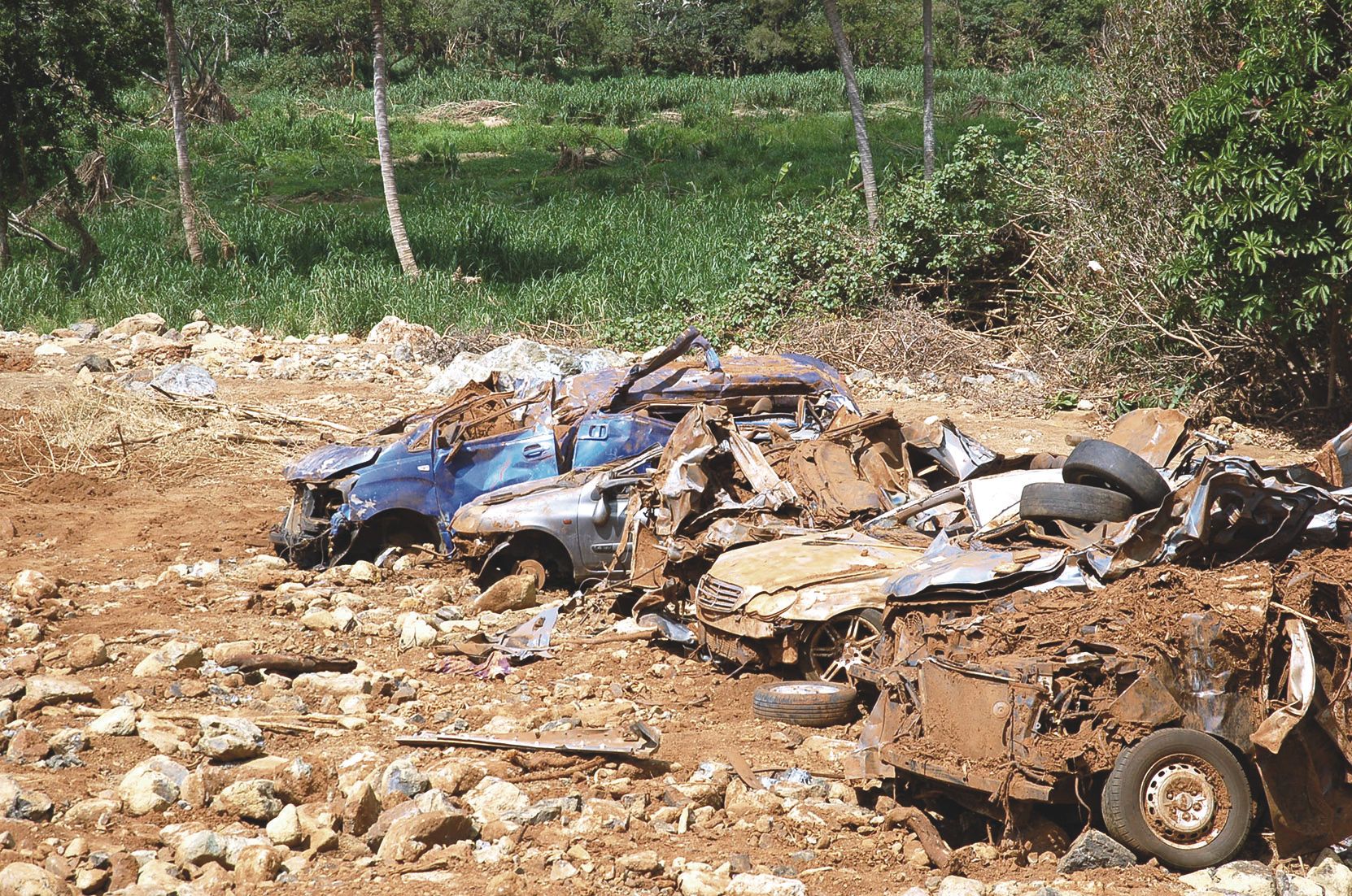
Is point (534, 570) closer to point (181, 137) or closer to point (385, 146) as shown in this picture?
point (385, 146)

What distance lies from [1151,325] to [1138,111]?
2548 mm

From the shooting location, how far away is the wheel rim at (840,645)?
619 cm

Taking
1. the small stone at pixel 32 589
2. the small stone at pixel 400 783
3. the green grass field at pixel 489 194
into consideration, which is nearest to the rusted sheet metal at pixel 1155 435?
the small stone at pixel 400 783

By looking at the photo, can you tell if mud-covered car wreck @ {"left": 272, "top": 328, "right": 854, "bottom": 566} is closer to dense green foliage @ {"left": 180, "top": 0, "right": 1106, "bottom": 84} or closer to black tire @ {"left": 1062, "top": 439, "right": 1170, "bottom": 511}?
black tire @ {"left": 1062, "top": 439, "right": 1170, "bottom": 511}

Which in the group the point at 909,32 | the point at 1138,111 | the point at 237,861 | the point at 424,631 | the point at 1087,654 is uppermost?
the point at 909,32

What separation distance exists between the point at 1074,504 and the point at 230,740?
13.9ft

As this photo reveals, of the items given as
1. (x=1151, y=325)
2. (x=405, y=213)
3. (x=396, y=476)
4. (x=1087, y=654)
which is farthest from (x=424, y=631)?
(x=405, y=213)

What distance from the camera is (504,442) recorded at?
9.17 m

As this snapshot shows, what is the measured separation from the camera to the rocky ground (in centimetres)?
457

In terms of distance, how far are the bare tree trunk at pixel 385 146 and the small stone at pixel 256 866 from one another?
52.4ft

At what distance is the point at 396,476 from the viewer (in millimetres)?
9094

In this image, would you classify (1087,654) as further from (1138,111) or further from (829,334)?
(829,334)

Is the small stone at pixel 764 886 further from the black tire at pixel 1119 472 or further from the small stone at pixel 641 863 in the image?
the black tire at pixel 1119 472

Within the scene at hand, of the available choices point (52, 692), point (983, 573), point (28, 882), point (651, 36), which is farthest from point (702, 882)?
point (651, 36)
